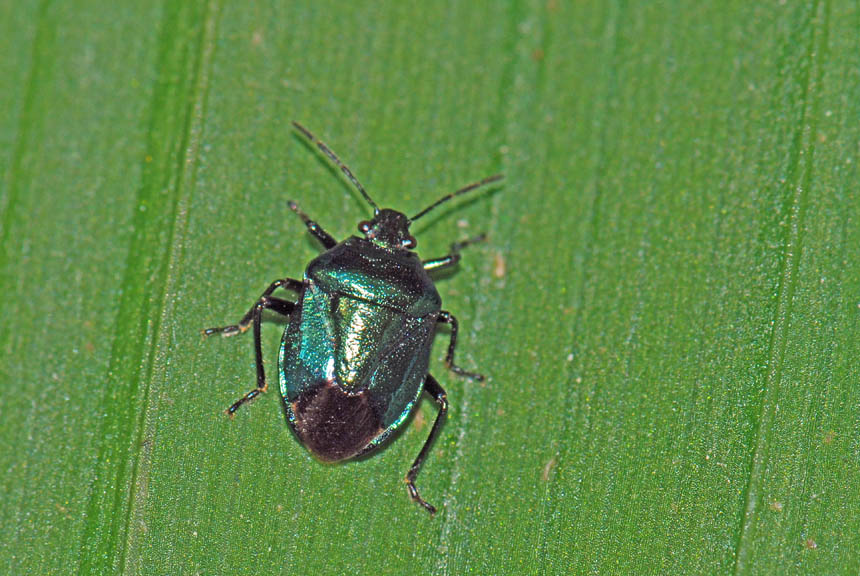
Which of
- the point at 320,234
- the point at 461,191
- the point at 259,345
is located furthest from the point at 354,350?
the point at 461,191

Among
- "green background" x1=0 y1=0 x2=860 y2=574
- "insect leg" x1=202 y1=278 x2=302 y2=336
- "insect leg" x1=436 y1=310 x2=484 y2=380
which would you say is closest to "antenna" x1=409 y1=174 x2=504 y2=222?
"green background" x1=0 y1=0 x2=860 y2=574

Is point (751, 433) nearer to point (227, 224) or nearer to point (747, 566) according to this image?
point (747, 566)

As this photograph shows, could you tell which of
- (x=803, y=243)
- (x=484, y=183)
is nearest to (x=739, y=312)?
(x=803, y=243)

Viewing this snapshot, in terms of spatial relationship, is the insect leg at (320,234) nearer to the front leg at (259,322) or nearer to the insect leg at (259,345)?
the front leg at (259,322)

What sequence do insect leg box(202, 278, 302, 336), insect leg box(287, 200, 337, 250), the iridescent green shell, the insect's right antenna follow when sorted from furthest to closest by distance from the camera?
1. the insect's right antenna
2. insect leg box(287, 200, 337, 250)
3. insect leg box(202, 278, 302, 336)
4. the iridescent green shell

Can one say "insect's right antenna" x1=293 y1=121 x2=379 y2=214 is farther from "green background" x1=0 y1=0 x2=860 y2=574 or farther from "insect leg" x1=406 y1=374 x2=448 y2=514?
"insect leg" x1=406 y1=374 x2=448 y2=514

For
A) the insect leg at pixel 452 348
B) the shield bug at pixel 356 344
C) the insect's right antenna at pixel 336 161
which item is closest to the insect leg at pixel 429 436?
the shield bug at pixel 356 344
